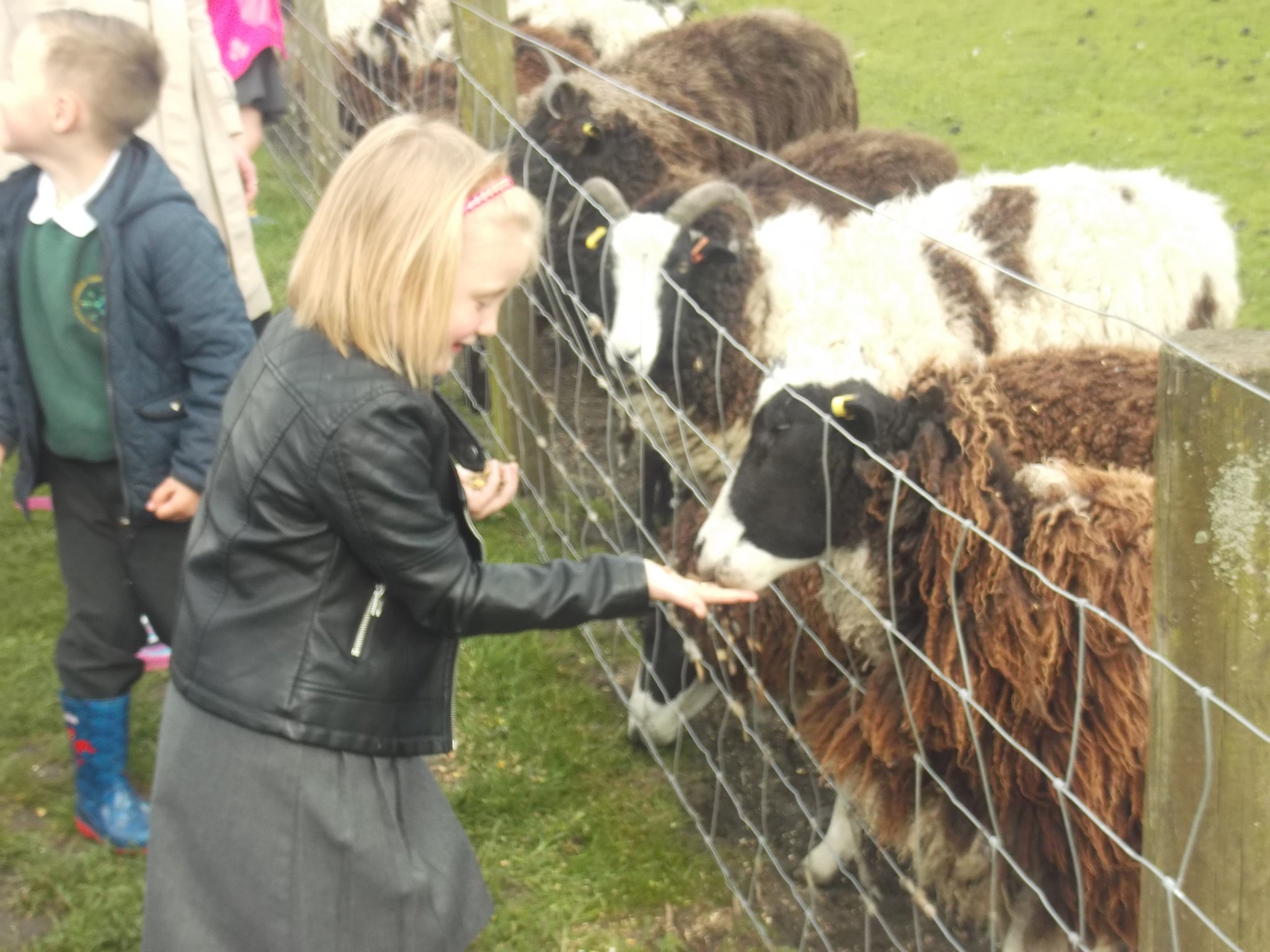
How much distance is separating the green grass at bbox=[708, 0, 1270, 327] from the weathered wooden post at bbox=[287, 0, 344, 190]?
358cm

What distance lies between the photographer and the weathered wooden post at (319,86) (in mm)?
6445

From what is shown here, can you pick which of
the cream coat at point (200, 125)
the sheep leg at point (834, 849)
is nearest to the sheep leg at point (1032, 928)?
the sheep leg at point (834, 849)

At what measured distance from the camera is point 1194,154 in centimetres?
817

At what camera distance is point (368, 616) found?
1.81 meters

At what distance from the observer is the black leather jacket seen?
171cm

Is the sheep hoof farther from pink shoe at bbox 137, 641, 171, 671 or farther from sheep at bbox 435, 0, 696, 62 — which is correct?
sheep at bbox 435, 0, 696, 62

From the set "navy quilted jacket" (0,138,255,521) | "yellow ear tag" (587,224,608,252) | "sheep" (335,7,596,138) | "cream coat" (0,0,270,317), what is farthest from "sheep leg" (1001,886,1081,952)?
"sheep" (335,7,596,138)

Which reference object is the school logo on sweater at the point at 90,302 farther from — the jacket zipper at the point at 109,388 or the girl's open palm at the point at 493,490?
the girl's open palm at the point at 493,490

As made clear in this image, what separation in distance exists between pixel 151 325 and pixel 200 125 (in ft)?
2.97

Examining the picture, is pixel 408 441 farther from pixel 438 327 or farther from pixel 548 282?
pixel 548 282

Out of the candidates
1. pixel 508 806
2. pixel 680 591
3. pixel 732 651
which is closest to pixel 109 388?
pixel 680 591

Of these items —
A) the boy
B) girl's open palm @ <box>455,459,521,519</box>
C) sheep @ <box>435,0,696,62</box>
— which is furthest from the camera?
sheep @ <box>435,0,696,62</box>

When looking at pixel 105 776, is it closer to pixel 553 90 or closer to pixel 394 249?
pixel 394 249

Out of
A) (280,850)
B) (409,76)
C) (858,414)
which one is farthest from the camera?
(409,76)
